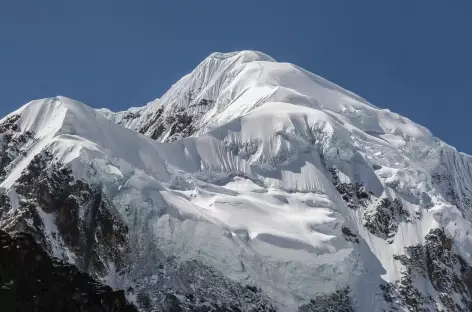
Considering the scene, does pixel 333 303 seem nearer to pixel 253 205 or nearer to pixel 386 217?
pixel 253 205

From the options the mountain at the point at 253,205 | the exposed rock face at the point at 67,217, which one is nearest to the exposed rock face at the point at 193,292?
the mountain at the point at 253,205

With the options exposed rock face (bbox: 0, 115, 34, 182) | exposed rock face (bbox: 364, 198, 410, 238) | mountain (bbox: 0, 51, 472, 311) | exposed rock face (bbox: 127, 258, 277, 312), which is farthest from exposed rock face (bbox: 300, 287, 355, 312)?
exposed rock face (bbox: 0, 115, 34, 182)

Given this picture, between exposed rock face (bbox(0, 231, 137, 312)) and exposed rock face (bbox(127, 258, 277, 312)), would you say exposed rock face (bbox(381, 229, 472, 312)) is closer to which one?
exposed rock face (bbox(127, 258, 277, 312))

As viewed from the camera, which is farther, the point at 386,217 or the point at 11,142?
the point at 386,217

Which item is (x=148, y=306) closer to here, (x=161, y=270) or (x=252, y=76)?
(x=161, y=270)

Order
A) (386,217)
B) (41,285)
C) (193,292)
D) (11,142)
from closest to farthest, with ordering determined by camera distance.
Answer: (41,285)
(193,292)
(11,142)
(386,217)

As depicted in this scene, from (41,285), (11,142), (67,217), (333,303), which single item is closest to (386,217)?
(333,303)

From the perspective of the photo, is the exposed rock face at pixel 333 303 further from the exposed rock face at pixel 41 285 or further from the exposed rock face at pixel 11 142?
the exposed rock face at pixel 11 142
